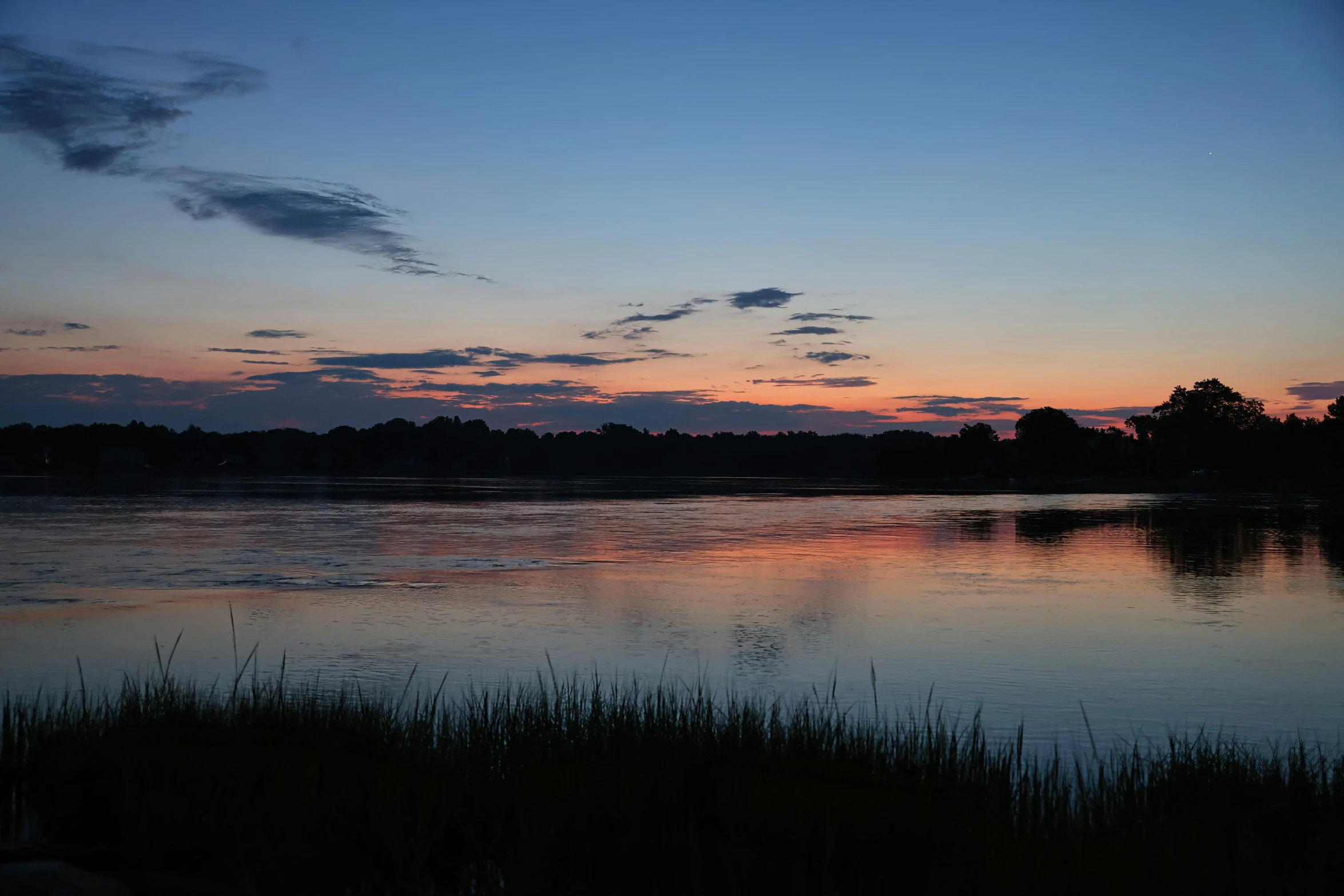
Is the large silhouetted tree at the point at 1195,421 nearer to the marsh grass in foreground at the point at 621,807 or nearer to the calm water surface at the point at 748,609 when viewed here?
the calm water surface at the point at 748,609

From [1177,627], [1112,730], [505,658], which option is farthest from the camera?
[1177,627]

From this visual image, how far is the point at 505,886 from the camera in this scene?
17.9ft

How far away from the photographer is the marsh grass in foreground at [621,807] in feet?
17.9

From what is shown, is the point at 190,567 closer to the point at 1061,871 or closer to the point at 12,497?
the point at 1061,871

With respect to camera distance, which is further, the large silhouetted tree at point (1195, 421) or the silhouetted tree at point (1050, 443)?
the silhouetted tree at point (1050, 443)

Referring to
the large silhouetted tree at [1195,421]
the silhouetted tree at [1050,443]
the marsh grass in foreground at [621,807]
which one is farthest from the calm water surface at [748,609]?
the silhouetted tree at [1050,443]

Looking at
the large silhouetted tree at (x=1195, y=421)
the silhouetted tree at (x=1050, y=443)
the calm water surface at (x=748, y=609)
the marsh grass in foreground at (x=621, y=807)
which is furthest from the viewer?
the silhouetted tree at (x=1050, y=443)

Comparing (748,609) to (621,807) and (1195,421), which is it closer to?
(621,807)

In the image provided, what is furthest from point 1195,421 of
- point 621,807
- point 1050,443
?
point 621,807

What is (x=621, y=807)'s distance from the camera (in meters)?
6.25

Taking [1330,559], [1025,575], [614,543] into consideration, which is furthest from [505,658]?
[1330,559]

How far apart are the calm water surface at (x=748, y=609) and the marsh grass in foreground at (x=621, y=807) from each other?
2.75 m

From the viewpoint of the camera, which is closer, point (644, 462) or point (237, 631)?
point (237, 631)

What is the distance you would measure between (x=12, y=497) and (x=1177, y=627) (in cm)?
5723
